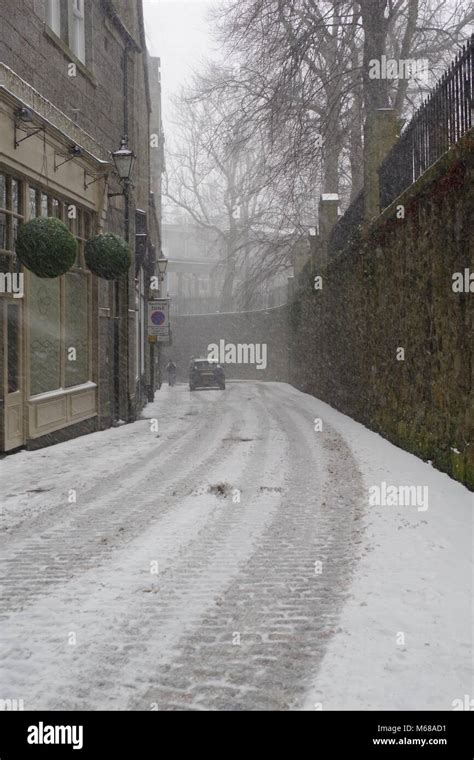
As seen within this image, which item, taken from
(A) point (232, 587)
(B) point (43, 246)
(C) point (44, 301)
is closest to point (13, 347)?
(C) point (44, 301)

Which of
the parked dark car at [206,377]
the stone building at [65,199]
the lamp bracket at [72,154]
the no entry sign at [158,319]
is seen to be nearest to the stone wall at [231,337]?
the parked dark car at [206,377]

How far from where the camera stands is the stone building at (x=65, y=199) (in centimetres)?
895

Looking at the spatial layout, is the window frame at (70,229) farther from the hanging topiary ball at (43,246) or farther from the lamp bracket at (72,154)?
the hanging topiary ball at (43,246)

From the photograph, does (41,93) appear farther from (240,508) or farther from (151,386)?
(151,386)

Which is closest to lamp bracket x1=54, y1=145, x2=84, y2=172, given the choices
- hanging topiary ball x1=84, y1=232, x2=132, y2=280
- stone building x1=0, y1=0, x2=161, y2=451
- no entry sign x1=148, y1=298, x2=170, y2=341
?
stone building x1=0, y1=0, x2=161, y2=451

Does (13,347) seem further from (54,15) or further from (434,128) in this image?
(434,128)

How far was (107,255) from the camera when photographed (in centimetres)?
1097

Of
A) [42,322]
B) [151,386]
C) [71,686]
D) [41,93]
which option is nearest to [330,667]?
[71,686]

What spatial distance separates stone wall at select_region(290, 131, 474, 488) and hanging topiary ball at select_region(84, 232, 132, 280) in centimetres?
411

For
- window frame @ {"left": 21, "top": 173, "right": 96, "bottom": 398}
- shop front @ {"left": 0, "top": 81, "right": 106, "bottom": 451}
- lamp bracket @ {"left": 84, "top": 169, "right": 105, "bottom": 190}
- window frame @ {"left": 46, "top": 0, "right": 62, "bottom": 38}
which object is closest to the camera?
shop front @ {"left": 0, "top": 81, "right": 106, "bottom": 451}

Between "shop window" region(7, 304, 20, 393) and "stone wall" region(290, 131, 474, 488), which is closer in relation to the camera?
"stone wall" region(290, 131, 474, 488)

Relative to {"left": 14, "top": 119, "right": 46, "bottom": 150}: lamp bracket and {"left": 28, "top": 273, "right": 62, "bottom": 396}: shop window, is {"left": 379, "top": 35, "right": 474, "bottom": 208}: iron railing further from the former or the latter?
{"left": 28, "top": 273, "right": 62, "bottom": 396}: shop window

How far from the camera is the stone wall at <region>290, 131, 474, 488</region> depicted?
693 cm

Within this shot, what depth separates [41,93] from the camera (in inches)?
387
